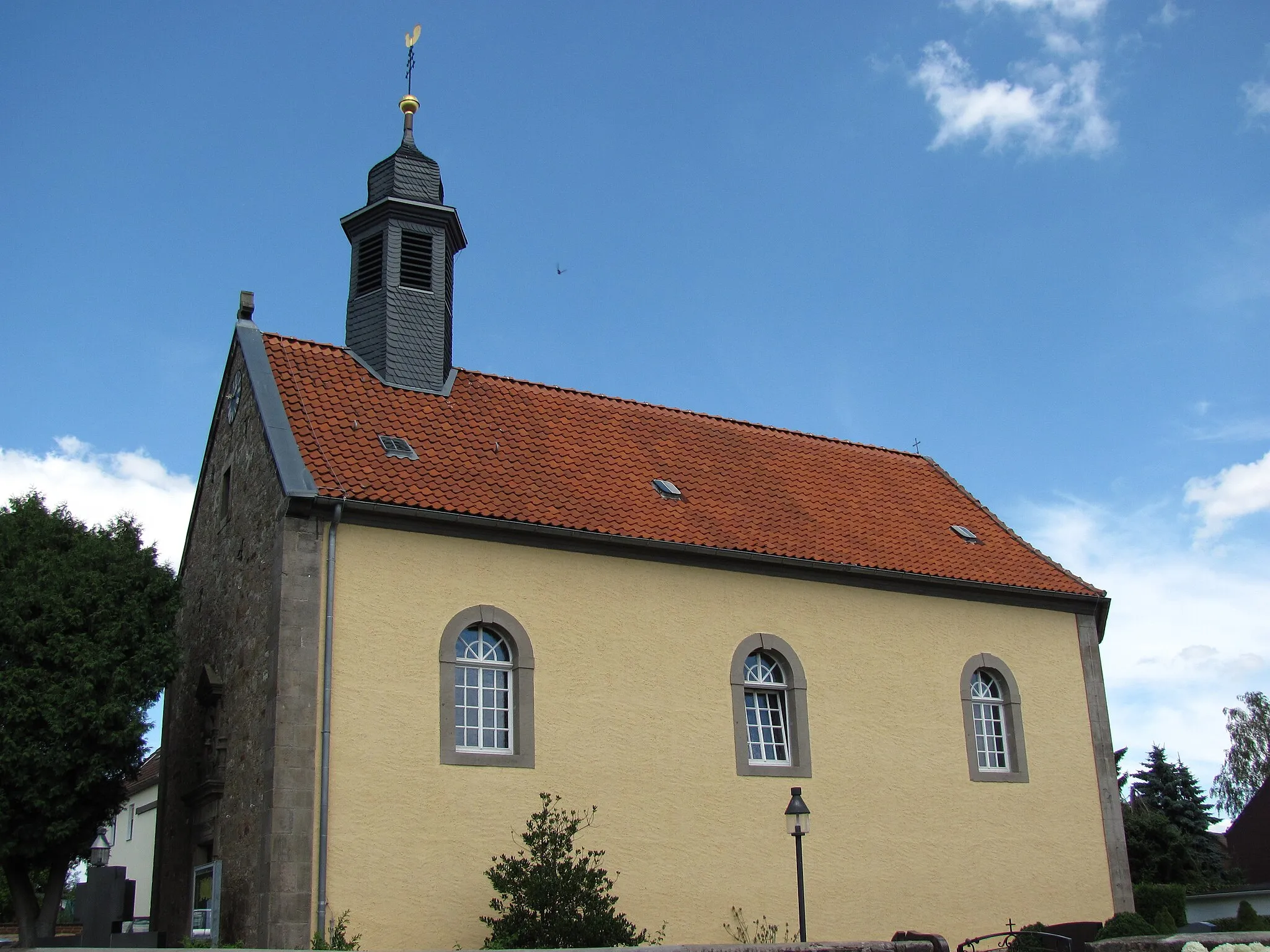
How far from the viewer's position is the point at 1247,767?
41656mm

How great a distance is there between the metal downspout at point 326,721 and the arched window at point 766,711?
18.5ft

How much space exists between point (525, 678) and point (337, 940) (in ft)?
11.9

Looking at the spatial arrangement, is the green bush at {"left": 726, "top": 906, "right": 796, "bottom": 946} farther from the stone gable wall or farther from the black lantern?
the black lantern

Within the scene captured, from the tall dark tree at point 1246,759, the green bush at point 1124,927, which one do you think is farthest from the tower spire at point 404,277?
the tall dark tree at point 1246,759

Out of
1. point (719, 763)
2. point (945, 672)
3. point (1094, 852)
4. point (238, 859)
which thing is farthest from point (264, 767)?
point (1094, 852)

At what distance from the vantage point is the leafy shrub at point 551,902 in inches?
494

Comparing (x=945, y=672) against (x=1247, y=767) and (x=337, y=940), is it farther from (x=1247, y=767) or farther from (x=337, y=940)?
(x=1247, y=767)

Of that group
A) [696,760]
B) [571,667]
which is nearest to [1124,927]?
[696,760]

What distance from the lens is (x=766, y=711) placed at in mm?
16766

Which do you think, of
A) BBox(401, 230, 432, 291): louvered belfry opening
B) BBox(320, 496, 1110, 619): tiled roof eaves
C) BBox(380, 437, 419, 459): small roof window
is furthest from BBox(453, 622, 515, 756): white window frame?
BBox(401, 230, 432, 291): louvered belfry opening

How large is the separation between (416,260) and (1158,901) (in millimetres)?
14745

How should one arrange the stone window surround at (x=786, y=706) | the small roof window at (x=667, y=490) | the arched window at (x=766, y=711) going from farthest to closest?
1. the small roof window at (x=667, y=490)
2. the arched window at (x=766, y=711)
3. the stone window surround at (x=786, y=706)

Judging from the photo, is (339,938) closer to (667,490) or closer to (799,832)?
(799,832)

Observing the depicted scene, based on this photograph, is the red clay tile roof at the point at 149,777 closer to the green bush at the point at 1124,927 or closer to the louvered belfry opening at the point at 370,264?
the louvered belfry opening at the point at 370,264
